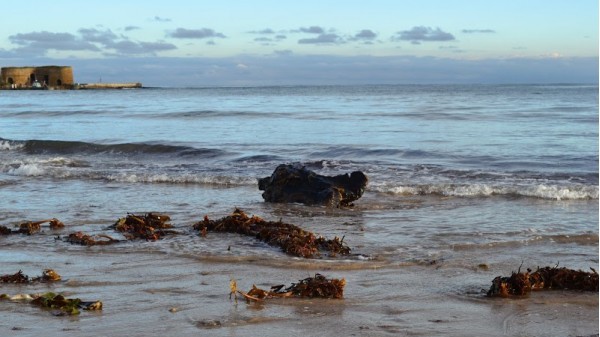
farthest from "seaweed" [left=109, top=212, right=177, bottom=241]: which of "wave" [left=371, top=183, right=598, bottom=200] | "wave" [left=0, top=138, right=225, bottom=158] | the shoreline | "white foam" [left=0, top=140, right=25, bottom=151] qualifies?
the shoreline

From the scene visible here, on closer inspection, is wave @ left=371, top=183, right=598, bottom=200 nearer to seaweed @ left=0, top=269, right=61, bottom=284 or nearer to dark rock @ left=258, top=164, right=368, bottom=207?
dark rock @ left=258, top=164, right=368, bottom=207

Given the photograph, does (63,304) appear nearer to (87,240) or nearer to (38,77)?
(87,240)

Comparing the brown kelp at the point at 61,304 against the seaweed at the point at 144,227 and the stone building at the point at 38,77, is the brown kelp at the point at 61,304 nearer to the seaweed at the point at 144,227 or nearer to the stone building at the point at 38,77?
the seaweed at the point at 144,227

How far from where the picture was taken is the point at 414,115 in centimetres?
3094

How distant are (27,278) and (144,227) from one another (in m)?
2.32

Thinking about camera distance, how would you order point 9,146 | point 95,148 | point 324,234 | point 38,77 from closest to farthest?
1. point 324,234
2. point 95,148
3. point 9,146
4. point 38,77

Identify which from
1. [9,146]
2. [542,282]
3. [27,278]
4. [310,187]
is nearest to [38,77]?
[9,146]

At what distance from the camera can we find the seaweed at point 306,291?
17.9 ft

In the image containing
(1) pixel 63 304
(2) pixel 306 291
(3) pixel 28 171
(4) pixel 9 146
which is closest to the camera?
(1) pixel 63 304

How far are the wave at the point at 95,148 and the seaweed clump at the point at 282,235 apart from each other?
10140mm

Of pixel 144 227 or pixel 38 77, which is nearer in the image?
pixel 144 227

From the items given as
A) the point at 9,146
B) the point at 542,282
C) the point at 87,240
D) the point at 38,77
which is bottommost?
the point at 9,146

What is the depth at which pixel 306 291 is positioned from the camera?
5.55m

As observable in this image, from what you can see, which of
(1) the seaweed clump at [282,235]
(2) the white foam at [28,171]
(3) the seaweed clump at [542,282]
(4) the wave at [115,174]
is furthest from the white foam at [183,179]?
(3) the seaweed clump at [542,282]
